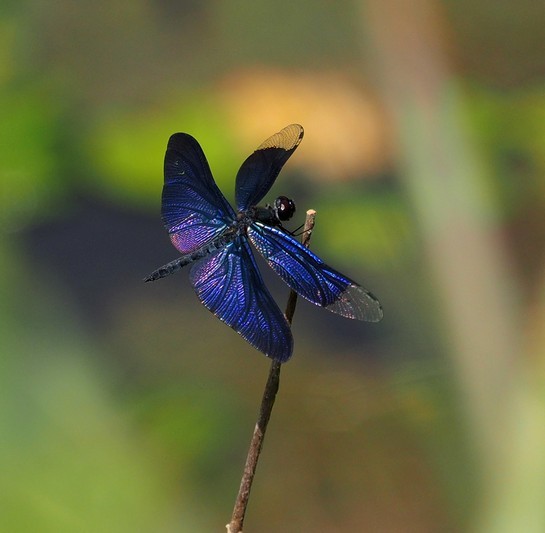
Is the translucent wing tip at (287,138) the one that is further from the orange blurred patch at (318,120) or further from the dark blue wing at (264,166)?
the orange blurred patch at (318,120)

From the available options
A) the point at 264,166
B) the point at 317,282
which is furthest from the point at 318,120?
the point at 317,282

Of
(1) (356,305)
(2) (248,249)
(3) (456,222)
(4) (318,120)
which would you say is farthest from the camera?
(4) (318,120)

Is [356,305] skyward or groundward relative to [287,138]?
groundward

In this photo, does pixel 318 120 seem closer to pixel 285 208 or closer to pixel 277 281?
pixel 277 281

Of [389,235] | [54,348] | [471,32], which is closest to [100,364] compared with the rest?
[54,348]

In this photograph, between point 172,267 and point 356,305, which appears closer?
point 356,305

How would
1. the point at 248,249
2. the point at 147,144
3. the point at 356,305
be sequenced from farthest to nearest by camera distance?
the point at 147,144 < the point at 248,249 < the point at 356,305

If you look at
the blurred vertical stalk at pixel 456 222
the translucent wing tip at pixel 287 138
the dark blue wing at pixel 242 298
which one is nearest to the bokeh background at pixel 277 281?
the blurred vertical stalk at pixel 456 222

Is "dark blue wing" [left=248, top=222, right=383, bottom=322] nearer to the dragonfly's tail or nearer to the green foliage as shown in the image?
the dragonfly's tail
